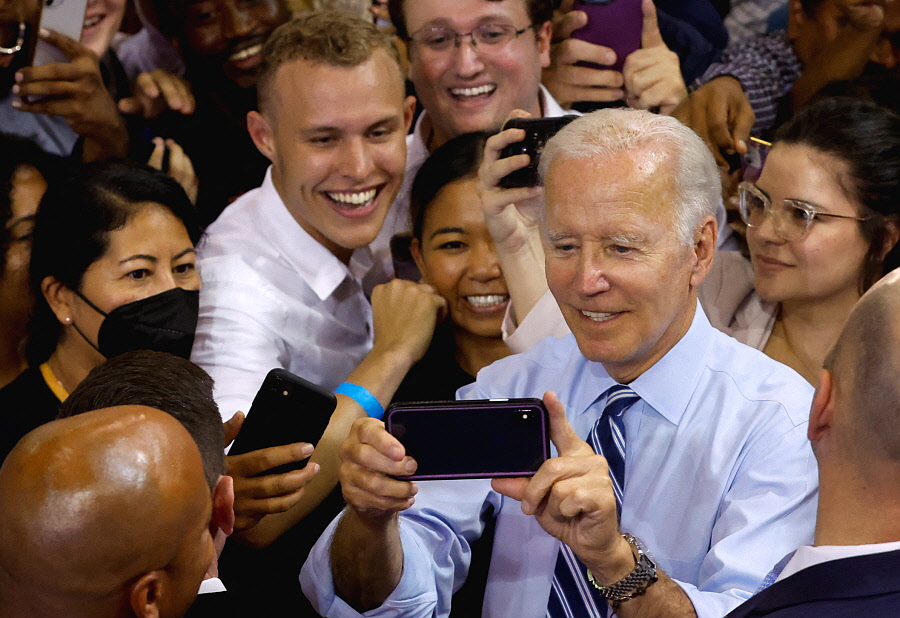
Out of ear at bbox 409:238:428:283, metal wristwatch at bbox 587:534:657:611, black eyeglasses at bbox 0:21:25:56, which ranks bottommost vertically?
ear at bbox 409:238:428:283

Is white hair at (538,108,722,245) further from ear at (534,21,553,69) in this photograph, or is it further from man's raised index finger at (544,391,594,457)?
ear at (534,21,553,69)

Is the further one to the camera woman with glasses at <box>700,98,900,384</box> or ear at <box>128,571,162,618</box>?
woman with glasses at <box>700,98,900,384</box>

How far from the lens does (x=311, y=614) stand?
2.38 meters

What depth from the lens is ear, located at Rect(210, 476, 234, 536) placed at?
1.66 m

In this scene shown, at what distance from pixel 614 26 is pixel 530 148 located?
108 centimetres

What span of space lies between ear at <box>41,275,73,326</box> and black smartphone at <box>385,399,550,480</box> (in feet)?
4.19

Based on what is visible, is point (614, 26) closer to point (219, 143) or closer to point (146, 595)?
point (219, 143)

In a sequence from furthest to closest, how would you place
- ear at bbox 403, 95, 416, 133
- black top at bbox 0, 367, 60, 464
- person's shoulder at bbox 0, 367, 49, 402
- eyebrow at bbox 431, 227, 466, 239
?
ear at bbox 403, 95, 416, 133
eyebrow at bbox 431, 227, 466, 239
person's shoulder at bbox 0, 367, 49, 402
black top at bbox 0, 367, 60, 464

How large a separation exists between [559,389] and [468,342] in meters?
0.86

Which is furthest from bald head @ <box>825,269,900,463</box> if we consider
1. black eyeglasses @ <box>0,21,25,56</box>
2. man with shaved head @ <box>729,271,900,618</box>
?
black eyeglasses @ <box>0,21,25,56</box>

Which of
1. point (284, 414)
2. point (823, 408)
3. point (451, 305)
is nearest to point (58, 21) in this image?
point (451, 305)

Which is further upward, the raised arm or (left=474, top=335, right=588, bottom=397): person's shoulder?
(left=474, top=335, right=588, bottom=397): person's shoulder

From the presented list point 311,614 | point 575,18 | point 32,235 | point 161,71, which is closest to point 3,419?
point 32,235

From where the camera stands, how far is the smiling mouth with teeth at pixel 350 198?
10.2 ft
